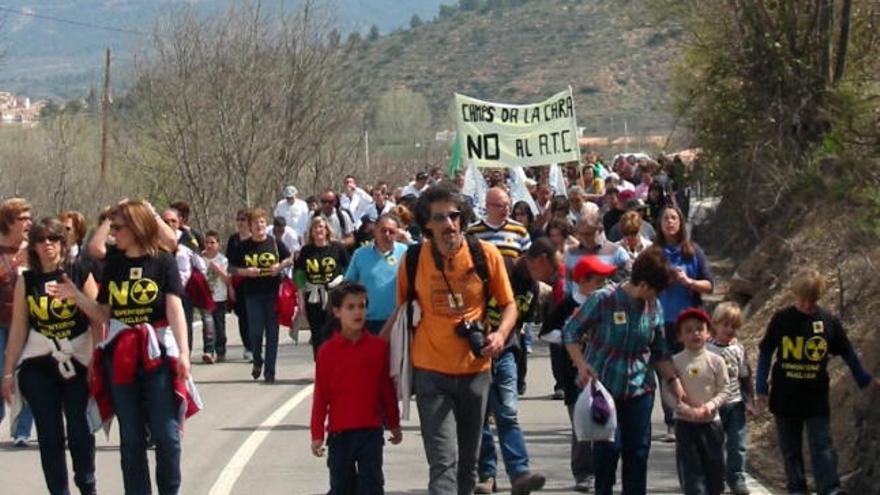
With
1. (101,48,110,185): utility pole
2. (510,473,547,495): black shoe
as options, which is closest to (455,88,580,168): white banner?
(510,473,547,495): black shoe

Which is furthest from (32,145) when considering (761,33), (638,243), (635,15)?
(638,243)

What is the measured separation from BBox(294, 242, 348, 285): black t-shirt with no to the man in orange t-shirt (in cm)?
708

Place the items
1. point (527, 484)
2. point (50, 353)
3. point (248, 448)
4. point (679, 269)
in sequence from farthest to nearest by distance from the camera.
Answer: point (248, 448) → point (679, 269) → point (527, 484) → point (50, 353)

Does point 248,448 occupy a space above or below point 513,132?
below

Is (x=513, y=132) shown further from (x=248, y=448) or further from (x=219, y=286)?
(x=248, y=448)

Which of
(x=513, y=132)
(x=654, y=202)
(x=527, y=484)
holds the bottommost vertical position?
(x=527, y=484)

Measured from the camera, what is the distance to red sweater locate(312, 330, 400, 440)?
31.5 feet

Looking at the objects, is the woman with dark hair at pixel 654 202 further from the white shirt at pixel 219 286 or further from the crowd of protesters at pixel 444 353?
the crowd of protesters at pixel 444 353

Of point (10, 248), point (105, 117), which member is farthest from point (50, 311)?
point (105, 117)

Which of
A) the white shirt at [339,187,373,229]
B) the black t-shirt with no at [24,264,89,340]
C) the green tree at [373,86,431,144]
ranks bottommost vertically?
the black t-shirt with no at [24,264,89,340]

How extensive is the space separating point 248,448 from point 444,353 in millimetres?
4429

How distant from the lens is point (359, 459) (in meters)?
9.62

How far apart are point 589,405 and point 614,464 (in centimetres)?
50

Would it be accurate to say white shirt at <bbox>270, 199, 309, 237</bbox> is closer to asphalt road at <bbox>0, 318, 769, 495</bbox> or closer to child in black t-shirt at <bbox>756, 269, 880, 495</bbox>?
asphalt road at <bbox>0, 318, 769, 495</bbox>
